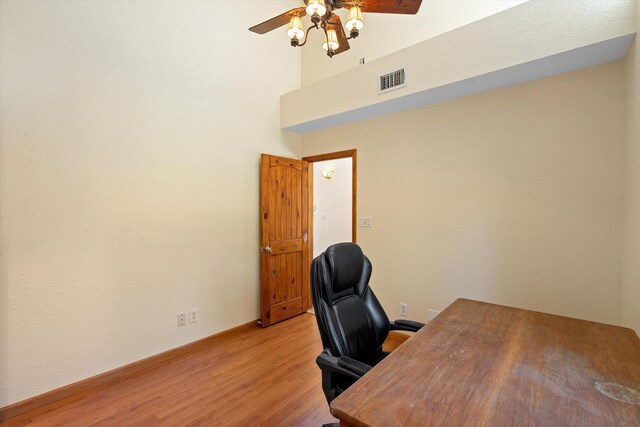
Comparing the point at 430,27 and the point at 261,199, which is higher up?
the point at 430,27

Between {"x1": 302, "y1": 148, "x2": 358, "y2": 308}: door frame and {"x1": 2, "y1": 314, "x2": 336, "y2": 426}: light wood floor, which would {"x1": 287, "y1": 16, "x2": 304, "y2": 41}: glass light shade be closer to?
{"x1": 302, "y1": 148, "x2": 358, "y2": 308}: door frame

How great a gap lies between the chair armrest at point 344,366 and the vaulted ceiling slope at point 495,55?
2221 mm

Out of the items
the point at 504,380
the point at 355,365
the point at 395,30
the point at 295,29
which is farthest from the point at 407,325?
the point at 395,30

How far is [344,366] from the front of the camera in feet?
4.15

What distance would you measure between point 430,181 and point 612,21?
151 centimetres

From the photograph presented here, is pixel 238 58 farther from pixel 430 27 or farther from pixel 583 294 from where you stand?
pixel 583 294

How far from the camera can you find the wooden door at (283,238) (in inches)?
128

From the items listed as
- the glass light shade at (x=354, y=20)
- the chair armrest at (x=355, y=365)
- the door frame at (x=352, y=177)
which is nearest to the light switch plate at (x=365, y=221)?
the door frame at (x=352, y=177)

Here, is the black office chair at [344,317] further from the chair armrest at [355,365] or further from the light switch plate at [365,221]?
the light switch plate at [365,221]

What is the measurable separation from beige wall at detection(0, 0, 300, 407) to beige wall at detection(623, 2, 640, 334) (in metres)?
3.07

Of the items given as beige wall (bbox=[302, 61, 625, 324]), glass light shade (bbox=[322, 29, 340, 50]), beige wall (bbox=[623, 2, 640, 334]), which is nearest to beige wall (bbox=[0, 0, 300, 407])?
glass light shade (bbox=[322, 29, 340, 50])

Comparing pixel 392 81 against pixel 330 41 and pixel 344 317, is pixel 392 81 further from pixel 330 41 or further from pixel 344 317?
pixel 344 317

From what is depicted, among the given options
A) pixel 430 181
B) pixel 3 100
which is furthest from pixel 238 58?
pixel 430 181

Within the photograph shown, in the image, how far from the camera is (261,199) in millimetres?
3248
